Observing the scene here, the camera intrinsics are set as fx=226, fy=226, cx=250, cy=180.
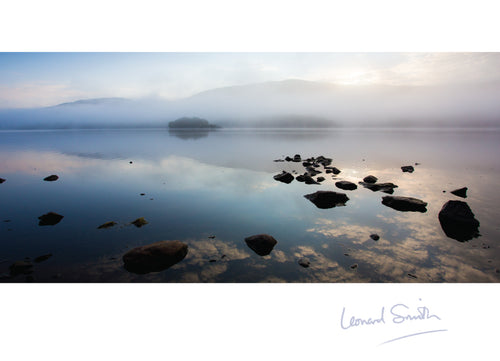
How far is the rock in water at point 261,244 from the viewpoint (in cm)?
705

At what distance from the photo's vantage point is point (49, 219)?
9.48 m

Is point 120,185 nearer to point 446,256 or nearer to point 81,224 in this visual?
point 81,224

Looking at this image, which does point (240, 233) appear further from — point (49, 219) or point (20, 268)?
point (49, 219)

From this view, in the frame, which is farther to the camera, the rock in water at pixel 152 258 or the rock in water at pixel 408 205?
the rock in water at pixel 408 205

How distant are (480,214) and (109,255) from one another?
49.5 ft

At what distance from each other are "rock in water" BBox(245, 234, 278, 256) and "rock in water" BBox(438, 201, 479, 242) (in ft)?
21.7

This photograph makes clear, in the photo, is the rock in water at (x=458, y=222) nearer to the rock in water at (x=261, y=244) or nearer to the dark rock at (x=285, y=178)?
the rock in water at (x=261, y=244)

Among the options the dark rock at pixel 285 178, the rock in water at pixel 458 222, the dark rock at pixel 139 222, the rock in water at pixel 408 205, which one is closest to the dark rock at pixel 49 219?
the dark rock at pixel 139 222

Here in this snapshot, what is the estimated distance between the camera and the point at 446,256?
6.87 meters

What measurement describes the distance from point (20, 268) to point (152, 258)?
3.51 meters

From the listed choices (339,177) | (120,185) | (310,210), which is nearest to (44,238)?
(120,185)

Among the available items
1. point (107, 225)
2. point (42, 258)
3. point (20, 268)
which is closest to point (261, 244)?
point (107, 225)

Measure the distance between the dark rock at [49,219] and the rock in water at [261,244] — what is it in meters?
8.24

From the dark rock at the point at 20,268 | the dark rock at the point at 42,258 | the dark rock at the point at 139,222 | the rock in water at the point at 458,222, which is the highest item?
the rock in water at the point at 458,222
